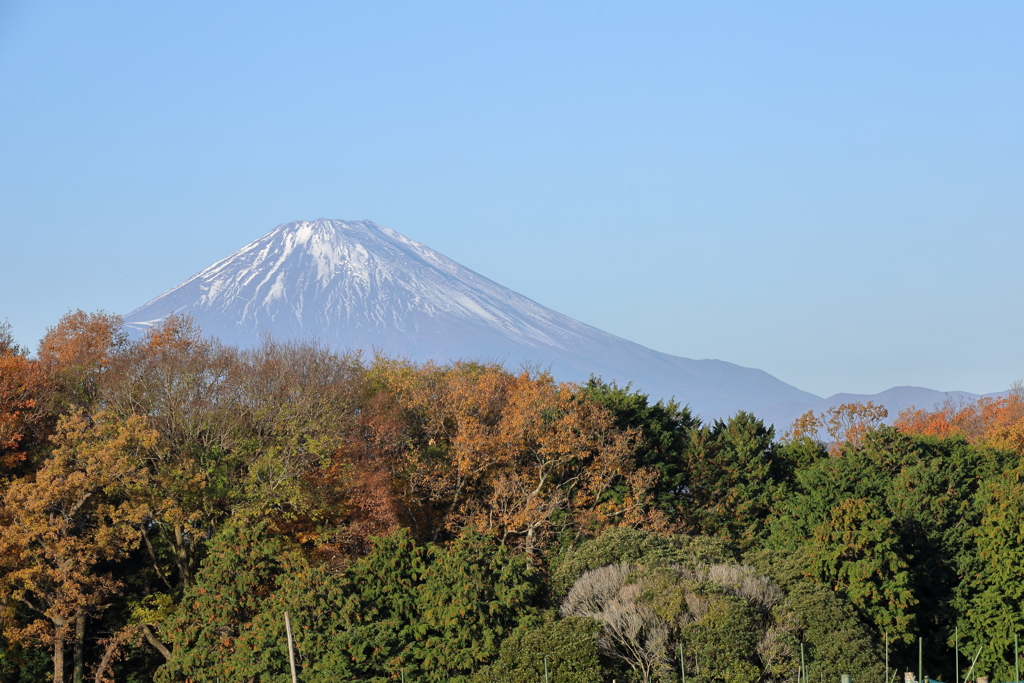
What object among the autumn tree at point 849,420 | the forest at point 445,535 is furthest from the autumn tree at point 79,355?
the autumn tree at point 849,420

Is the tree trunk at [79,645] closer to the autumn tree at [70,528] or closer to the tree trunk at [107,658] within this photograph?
the autumn tree at [70,528]

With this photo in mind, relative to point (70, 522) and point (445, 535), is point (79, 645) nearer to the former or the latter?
point (70, 522)

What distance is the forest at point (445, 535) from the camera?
25.4 meters

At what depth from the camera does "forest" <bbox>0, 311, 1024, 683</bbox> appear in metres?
25.4

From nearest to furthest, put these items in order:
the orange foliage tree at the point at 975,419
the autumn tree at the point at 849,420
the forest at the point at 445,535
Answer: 1. the forest at the point at 445,535
2. the orange foliage tree at the point at 975,419
3. the autumn tree at the point at 849,420

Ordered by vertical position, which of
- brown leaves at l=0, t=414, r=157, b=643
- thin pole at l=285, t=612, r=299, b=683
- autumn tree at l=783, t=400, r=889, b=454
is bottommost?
thin pole at l=285, t=612, r=299, b=683

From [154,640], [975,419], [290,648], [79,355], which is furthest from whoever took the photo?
[975,419]

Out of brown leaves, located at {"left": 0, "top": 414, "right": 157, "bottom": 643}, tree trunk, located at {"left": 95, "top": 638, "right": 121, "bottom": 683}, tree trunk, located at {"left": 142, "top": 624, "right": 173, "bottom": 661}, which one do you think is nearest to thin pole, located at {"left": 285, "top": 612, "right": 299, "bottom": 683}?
tree trunk, located at {"left": 142, "top": 624, "right": 173, "bottom": 661}

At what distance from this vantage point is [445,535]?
3816 cm

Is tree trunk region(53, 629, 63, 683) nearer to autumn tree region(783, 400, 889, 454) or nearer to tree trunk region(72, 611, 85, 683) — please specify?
tree trunk region(72, 611, 85, 683)

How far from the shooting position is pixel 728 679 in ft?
80.6

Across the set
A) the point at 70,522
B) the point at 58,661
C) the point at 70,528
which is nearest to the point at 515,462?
the point at 70,528

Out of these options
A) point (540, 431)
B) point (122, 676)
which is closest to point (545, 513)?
point (540, 431)

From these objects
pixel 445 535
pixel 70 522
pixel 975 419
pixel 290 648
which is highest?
pixel 975 419
